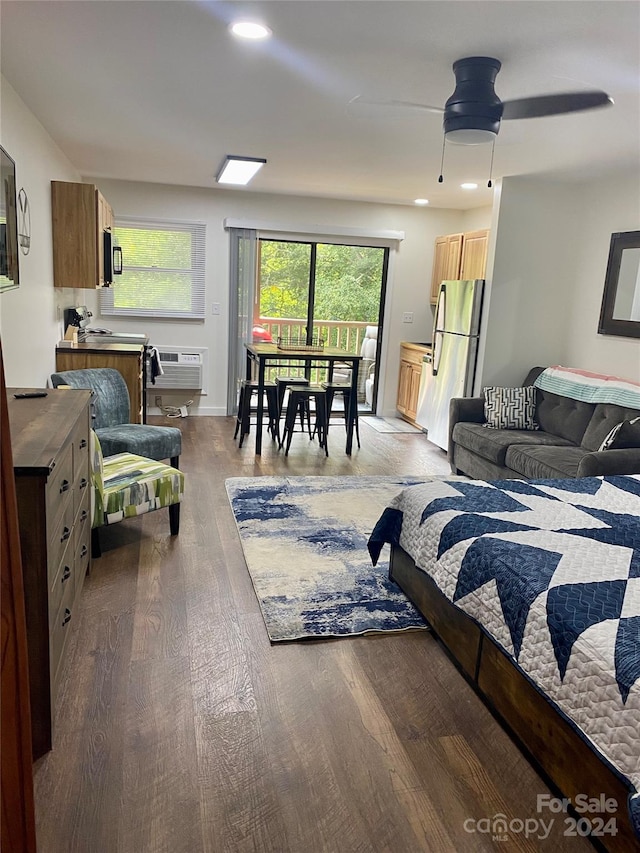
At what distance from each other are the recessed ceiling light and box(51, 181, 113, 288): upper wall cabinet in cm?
252

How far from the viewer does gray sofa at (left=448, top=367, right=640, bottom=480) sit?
146 inches

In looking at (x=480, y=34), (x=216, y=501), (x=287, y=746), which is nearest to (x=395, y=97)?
(x=480, y=34)

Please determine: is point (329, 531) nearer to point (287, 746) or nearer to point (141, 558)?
point (141, 558)

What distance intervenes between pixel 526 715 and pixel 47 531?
1551mm

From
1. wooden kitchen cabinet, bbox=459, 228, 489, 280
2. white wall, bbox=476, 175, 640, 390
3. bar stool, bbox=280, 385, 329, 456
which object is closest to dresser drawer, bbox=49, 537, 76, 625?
bar stool, bbox=280, 385, 329, 456

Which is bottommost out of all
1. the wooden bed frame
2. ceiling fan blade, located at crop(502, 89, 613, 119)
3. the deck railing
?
the wooden bed frame

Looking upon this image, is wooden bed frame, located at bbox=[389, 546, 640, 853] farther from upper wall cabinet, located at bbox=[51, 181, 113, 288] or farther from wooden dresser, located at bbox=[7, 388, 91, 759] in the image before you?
upper wall cabinet, located at bbox=[51, 181, 113, 288]

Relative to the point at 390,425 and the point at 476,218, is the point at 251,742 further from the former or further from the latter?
the point at 476,218

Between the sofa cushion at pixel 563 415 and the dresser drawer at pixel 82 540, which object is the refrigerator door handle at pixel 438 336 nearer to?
the sofa cushion at pixel 563 415

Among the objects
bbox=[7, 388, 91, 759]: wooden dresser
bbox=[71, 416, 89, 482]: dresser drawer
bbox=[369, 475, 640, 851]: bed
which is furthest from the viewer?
bbox=[71, 416, 89, 482]: dresser drawer

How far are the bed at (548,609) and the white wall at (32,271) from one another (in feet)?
7.29

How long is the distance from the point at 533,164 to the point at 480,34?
2423mm

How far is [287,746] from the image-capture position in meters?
2.00

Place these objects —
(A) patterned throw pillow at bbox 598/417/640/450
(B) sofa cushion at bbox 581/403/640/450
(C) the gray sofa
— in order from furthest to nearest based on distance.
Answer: (B) sofa cushion at bbox 581/403/640/450 < (A) patterned throw pillow at bbox 598/417/640/450 < (C) the gray sofa
